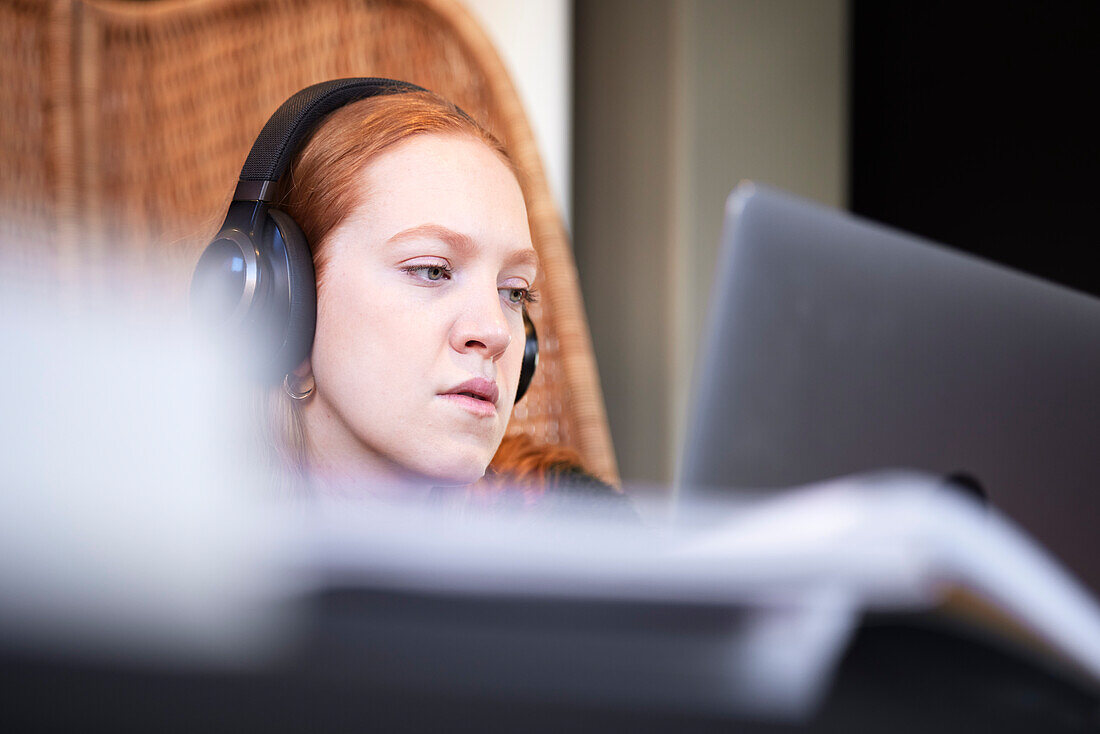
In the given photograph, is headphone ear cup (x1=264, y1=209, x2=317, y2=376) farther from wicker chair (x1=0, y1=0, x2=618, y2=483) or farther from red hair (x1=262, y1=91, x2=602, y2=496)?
wicker chair (x1=0, y1=0, x2=618, y2=483)

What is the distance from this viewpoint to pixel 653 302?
3.97ft

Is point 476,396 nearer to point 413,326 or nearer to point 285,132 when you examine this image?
point 413,326

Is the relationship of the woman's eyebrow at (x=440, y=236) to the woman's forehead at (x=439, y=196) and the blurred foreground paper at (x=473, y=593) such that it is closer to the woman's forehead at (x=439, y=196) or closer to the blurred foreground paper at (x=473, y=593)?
the woman's forehead at (x=439, y=196)

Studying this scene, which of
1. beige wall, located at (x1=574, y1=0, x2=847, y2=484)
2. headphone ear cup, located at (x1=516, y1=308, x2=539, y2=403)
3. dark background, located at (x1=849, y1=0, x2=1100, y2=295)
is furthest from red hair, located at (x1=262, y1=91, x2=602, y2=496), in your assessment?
dark background, located at (x1=849, y1=0, x2=1100, y2=295)

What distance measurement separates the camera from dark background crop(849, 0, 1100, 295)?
4.25 feet

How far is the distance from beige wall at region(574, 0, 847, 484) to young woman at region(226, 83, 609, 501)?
29.7 inches

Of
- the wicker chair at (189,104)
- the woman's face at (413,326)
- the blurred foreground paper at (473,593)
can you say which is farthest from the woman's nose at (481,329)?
the wicker chair at (189,104)

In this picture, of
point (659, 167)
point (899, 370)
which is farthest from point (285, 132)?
point (659, 167)

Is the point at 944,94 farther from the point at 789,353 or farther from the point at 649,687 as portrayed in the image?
the point at 649,687

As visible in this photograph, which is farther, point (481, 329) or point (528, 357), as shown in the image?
point (528, 357)

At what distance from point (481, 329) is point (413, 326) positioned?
0.11ft

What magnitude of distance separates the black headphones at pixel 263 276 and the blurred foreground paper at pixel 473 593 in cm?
30

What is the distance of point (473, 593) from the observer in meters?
0.10

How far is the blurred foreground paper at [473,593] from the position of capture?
0.10m
